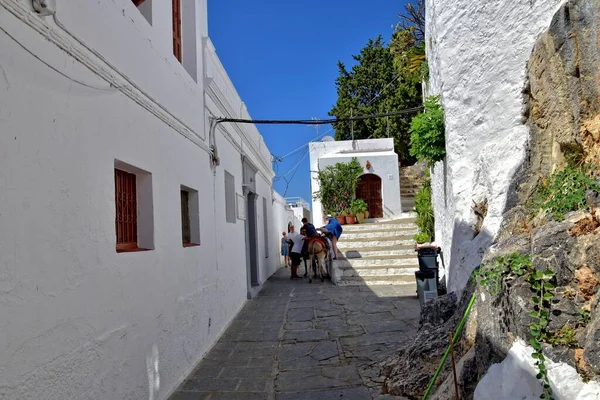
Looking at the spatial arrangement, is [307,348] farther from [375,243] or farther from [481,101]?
[375,243]

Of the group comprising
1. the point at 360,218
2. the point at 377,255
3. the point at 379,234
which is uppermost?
the point at 360,218

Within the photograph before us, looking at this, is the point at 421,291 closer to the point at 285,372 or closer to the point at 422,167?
the point at 285,372

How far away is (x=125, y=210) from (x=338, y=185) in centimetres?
1260

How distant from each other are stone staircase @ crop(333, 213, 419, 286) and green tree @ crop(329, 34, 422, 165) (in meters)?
10.9

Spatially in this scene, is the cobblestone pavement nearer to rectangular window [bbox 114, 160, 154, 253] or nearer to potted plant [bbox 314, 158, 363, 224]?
rectangular window [bbox 114, 160, 154, 253]

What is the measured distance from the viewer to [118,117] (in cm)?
362

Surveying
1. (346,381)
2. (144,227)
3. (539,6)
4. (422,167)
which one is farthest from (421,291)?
(422,167)

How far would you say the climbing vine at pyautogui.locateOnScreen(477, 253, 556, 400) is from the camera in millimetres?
2518

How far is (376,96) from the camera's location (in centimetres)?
2667

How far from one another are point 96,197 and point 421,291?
555cm

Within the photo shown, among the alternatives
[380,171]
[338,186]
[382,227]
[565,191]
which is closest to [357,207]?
[338,186]

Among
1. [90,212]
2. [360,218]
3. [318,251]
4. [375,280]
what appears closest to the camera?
[90,212]

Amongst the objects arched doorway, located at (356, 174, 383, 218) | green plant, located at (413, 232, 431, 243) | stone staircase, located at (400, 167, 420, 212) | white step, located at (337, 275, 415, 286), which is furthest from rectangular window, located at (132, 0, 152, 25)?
stone staircase, located at (400, 167, 420, 212)

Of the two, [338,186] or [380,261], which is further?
[338,186]
